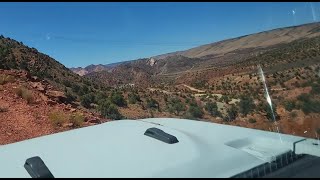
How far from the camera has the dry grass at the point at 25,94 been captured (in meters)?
17.2

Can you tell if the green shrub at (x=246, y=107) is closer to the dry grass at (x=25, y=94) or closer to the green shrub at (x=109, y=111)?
the green shrub at (x=109, y=111)

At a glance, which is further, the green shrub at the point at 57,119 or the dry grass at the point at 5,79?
the dry grass at the point at 5,79

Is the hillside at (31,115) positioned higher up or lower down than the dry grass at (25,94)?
lower down

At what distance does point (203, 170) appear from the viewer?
5.81 feet

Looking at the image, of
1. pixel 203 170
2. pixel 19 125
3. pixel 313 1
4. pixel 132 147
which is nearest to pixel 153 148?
pixel 132 147

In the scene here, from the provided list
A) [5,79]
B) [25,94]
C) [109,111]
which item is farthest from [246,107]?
[5,79]

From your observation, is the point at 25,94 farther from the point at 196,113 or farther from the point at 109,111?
the point at 196,113

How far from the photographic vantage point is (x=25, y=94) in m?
17.5

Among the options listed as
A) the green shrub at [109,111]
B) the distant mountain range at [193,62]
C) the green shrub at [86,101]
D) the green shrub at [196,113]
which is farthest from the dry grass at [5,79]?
the distant mountain range at [193,62]

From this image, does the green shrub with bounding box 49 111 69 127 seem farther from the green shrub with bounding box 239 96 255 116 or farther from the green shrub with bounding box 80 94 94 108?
the green shrub with bounding box 80 94 94 108

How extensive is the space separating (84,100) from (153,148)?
73.5ft

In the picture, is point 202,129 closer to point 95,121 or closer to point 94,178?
point 94,178

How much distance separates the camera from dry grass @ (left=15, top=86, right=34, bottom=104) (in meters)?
17.2

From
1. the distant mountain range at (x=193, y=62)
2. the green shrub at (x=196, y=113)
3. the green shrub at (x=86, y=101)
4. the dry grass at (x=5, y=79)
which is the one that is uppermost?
the distant mountain range at (x=193, y=62)
